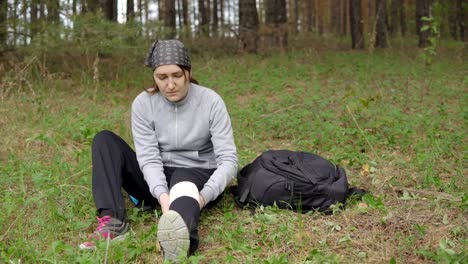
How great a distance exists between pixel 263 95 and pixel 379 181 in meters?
3.90

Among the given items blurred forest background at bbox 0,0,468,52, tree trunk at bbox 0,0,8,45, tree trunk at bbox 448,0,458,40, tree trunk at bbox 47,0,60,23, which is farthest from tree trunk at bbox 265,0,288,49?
tree trunk at bbox 448,0,458,40

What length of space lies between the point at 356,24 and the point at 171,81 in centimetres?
1105

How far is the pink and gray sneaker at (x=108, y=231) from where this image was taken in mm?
2961

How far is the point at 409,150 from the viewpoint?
16.3 feet

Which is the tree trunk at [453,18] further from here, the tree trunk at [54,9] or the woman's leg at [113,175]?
the woman's leg at [113,175]

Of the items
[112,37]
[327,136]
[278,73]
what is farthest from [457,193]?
[278,73]

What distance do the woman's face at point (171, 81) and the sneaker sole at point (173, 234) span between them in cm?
90

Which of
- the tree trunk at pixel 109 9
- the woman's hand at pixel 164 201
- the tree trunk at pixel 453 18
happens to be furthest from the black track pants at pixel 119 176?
the tree trunk at pixel 453 18

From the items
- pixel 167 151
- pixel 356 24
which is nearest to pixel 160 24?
pixel 167 151

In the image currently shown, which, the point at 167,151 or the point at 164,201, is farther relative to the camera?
the point at 167,151

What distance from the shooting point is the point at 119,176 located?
3320mm

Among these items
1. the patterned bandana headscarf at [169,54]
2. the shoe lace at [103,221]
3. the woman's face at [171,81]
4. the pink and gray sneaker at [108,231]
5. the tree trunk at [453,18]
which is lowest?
the pink and gray sneaker at [108,231]

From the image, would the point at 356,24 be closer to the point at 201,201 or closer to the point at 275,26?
the point at 275,26

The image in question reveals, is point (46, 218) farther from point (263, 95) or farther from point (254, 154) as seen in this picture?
point (263, 95)
